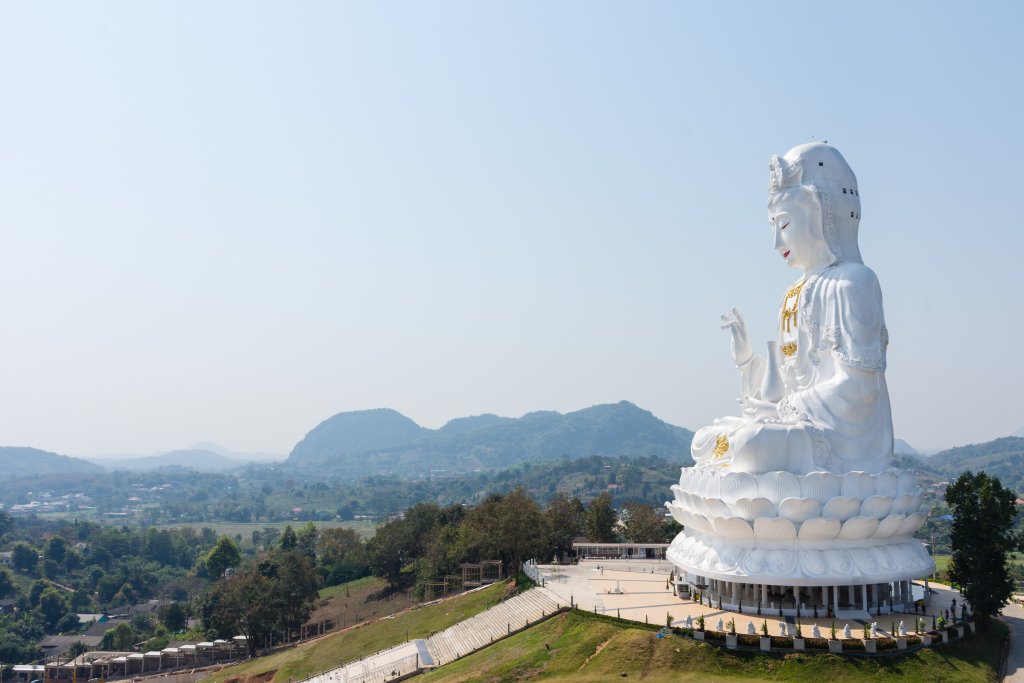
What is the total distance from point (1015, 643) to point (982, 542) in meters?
2.83

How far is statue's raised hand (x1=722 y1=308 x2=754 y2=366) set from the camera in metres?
28.5

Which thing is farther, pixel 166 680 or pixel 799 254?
pixel 166 680

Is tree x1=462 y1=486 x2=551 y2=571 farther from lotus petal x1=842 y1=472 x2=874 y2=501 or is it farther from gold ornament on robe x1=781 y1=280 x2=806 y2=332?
lotus petal x1=842 y1=472 x2=874 y2=501

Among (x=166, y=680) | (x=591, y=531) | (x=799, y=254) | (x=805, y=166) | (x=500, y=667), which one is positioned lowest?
(x=166, y=680)

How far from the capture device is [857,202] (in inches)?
1051

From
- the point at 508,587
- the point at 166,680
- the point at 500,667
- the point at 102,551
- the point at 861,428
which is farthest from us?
the point at 102,551

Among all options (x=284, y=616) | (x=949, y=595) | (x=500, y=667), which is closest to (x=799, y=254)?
(x=949, y=595)

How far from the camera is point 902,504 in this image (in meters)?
23.0

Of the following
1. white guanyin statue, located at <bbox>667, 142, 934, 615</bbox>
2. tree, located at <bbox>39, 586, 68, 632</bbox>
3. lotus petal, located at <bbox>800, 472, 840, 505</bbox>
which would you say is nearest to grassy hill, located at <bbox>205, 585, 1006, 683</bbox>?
white guanyin statue, located at <bbox>667, 142, 934, 615</bbox>

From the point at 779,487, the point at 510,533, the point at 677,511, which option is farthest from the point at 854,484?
the point at 510,533

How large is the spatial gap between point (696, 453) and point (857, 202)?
30.1ft

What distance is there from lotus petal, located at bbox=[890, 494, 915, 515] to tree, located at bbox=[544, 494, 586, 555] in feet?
53.5

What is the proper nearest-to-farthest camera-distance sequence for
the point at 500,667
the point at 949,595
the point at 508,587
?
1. the point at 500,667
2. the point at 949,595
3. the point at 508,587

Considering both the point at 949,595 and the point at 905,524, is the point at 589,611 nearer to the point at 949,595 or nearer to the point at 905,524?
the point at 905,524
